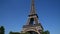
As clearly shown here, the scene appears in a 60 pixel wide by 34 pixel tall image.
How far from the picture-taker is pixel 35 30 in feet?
197

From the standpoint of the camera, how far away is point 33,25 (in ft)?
199

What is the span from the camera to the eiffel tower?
2341 inches

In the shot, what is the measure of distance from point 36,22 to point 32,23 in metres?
3.13

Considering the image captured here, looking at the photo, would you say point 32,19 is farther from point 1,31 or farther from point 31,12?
point 1,31

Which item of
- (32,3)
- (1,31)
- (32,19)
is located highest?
(32,3)

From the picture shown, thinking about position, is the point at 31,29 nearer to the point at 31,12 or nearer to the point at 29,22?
the point at 29,22

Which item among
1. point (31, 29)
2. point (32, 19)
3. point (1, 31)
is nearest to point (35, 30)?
point (31, 29)

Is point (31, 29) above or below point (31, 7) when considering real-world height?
below

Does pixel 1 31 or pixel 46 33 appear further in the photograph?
pixel 46 33

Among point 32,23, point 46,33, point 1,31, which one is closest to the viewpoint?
point 1,31

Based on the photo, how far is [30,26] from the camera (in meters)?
60.5

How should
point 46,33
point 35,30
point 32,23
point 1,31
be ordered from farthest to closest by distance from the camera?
point 32,23, point 35,30, point 46,33, point 1,31

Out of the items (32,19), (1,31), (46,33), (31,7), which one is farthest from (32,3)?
(1,31)

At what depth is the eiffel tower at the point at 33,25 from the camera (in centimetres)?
5947
